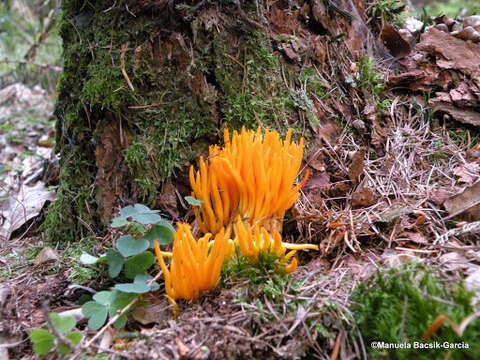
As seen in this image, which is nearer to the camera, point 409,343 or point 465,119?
point 409,343

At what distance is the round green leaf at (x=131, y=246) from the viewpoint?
190 cm

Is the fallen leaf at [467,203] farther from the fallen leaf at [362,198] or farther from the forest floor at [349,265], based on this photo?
the fallen leaf at [362,198]

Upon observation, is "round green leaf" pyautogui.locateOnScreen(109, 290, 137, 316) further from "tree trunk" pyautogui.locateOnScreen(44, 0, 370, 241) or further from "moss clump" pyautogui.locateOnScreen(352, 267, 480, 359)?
"moss clump" pyautogui.locateOnScreen(352, 267, 480, 359)

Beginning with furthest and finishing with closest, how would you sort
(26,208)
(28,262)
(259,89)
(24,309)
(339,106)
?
(26,208) < (339,106) < (259,89) < (28,262) < (24,309)

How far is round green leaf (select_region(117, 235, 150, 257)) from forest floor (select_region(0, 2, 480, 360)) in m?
0.22

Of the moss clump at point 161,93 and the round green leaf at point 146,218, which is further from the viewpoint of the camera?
the moss clump at point 161,93

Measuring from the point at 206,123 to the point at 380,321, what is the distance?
146cm

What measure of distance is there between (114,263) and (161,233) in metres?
0.26

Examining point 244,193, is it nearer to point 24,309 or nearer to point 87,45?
point 24,309

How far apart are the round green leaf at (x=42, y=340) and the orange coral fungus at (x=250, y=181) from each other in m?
0.86

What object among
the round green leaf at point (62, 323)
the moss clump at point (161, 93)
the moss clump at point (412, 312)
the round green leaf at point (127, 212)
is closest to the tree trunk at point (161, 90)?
the moss clump at point (161, 93)

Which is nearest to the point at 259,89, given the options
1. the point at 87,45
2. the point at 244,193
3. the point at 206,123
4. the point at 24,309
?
the point at 206,123

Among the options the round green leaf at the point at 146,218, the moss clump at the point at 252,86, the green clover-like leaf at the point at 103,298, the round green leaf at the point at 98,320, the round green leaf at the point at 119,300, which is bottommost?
the round green leaf at the point at 98,320

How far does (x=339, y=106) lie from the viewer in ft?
9.00
